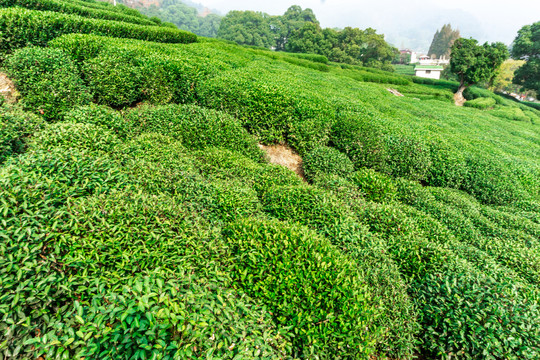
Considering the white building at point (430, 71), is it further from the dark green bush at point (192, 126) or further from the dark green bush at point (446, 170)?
the dark green bush at point (192, 126)

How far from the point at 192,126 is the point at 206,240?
14.4ft

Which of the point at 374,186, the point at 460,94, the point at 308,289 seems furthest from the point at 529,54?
the point at 308,289

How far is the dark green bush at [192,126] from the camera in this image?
718 cm

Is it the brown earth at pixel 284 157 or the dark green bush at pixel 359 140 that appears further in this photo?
the dark green bush at pixel 359 140

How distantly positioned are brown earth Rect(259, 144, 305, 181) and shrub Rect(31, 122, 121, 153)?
5.16 m

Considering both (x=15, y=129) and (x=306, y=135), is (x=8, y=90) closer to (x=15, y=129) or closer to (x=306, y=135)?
(x=15, y=129)

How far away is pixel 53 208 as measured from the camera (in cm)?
339

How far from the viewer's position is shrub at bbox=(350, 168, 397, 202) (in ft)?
25.7

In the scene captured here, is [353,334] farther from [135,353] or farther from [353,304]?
[135,353]

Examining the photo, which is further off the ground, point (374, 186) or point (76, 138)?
point (76, 138)

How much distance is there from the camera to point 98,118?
240 inches

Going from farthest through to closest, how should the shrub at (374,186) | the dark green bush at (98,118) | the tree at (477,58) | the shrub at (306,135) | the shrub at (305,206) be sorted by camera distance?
the tree at (477,58)
the shrub at (306,135)
the shrub at (374,186)
the dark green bush at (98,118)
the shrub at (305,206)

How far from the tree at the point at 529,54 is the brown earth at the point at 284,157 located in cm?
7222

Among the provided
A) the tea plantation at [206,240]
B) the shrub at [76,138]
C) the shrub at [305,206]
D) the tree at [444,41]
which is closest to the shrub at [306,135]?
the tea plantation at [206,240]
